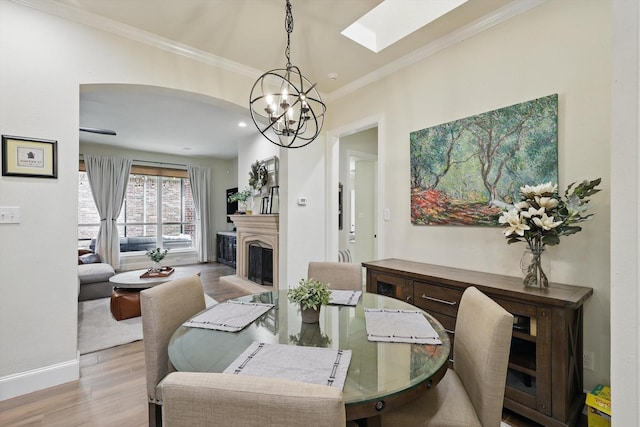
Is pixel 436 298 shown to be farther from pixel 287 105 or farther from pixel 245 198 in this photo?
pixel 245 198

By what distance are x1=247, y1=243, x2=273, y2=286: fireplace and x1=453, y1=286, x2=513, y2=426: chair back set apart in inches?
141

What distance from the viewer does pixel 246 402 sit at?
0.62m

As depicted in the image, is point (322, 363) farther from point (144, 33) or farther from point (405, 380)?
point (144, 33)

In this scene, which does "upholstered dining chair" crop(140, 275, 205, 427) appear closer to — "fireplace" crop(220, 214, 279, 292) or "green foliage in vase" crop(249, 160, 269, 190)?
"fireplace" crop(220, 214, 279, 292)

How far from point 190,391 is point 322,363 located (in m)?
0.49

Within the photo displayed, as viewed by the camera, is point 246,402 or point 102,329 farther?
point 102,329

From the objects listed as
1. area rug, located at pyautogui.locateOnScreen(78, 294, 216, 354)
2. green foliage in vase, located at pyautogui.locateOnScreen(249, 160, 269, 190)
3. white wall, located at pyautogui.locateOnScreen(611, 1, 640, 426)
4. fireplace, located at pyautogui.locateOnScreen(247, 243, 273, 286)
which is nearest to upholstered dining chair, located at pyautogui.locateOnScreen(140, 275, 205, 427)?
white wall, located at pyautogui.locateOnScreen(611, 1, 640, 426)

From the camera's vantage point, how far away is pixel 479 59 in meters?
2.36

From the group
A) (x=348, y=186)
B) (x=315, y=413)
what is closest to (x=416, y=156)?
(x=348, y=186)

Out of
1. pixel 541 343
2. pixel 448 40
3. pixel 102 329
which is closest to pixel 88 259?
pixel 102 329

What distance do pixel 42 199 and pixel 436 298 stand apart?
2979mm

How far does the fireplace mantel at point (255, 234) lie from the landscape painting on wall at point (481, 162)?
2250 millimetres

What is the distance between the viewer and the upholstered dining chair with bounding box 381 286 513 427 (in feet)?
3.59

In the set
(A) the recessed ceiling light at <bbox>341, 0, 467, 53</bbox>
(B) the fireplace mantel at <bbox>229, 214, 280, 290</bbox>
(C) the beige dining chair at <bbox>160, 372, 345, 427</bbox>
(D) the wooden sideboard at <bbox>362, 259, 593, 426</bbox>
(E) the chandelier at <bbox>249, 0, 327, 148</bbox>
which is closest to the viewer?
(C) the beige dining chair at <bbox>160, 372, 345, 427</bbox>
